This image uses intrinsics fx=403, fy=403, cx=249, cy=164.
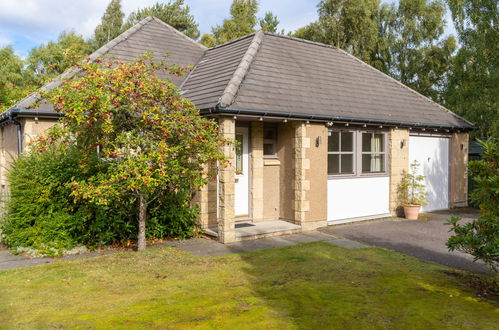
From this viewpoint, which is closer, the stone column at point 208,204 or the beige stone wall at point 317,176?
the stone column at point 208,204

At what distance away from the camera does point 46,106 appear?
10336 mm

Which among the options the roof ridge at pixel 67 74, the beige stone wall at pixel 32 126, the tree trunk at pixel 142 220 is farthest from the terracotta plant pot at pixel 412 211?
the beige stone wall at pixel 32 126

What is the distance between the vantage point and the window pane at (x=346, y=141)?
461 inches

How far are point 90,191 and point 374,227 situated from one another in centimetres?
776

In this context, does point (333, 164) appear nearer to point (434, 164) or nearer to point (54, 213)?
point (434, 164)

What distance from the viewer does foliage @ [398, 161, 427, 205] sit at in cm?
1289

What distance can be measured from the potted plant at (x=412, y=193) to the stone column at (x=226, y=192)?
6.39 meters

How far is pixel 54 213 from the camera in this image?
8422 millimetres

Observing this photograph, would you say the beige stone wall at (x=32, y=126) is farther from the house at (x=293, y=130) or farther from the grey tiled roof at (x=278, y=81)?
the grey tiled roof at (x=278, y=81)

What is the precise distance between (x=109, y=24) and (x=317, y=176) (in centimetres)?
3179

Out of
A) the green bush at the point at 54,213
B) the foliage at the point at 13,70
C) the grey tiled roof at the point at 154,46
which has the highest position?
the foliage at the point at 13,70

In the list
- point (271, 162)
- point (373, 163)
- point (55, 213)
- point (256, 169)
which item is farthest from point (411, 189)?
point (55, 213)

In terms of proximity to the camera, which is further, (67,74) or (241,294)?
(67,74)

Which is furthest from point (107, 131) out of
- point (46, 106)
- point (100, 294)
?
point (46, 106)
